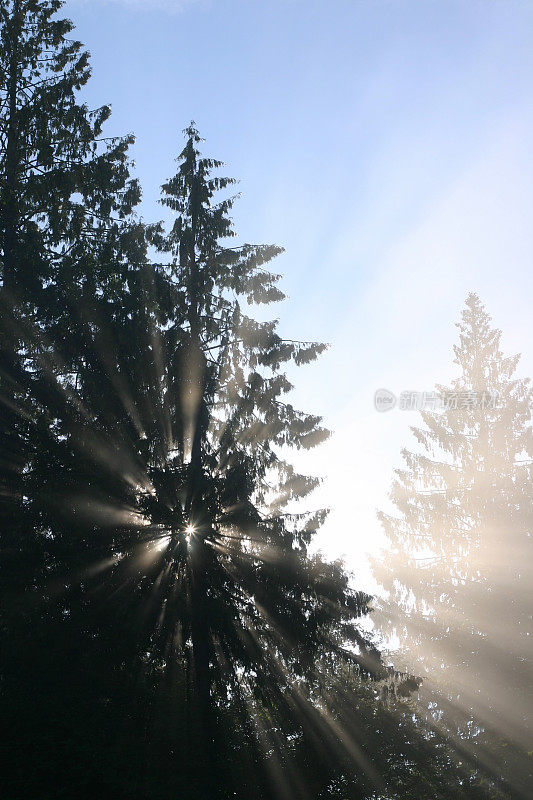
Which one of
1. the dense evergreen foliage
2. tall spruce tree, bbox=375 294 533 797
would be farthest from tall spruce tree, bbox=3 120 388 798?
tall spruce tree, bbox=375 294 533 797

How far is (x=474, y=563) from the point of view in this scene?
661 inches

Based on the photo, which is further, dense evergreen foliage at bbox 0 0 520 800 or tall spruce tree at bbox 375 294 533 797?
tall spruce tree at bbox 375 294 533 797

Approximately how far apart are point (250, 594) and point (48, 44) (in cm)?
1375

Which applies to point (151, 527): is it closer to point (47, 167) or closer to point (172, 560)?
point (172, 560)

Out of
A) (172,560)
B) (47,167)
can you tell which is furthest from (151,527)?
(47,167)

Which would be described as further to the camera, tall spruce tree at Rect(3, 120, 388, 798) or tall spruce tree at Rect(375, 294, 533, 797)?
tall spruce tree at Rect(375, 294, 533, 797)

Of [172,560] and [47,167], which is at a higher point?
[47,167]

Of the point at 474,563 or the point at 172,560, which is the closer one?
the point at 172,560

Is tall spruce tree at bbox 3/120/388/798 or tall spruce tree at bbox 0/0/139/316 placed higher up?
tall spruce tree at bbox 0/0/139/316

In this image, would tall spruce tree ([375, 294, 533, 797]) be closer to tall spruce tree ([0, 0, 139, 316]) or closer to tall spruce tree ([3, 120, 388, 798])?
tall spruce tree ([3, 120, 388, 798])

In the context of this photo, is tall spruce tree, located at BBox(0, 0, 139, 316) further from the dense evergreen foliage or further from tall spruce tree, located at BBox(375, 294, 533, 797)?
tall spruce tree, located at BBox(375, 294, 533, 797)

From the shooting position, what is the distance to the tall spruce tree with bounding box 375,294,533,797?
49.1 feet

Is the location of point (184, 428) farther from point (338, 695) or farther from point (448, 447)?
point (448, 447)

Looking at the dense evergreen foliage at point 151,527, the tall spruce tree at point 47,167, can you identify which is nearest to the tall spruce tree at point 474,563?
the dense evergreen foliage at point 151,527
